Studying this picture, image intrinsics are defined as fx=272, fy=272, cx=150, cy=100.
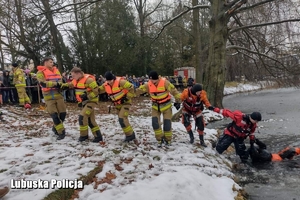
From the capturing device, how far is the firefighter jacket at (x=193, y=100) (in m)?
7.32

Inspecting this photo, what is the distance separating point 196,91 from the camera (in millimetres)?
7090

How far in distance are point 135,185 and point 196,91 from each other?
3.35 m

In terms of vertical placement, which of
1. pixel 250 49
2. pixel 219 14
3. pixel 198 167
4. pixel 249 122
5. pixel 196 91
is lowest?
pixel 198 167

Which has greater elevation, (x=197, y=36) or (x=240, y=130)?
(x=197, y=36)

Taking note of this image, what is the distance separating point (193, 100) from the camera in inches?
289

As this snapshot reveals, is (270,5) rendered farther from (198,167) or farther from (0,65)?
(0,65)

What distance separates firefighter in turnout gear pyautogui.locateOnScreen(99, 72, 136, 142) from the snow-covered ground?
0.48 m

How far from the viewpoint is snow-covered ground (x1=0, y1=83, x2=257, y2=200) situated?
4379mm

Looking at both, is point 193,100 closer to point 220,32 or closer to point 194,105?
point 194,105

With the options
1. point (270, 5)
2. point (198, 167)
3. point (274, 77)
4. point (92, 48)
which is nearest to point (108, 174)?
point (198, 167)

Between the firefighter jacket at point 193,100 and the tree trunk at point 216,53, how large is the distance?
700 cm

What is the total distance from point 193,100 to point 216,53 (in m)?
7.15

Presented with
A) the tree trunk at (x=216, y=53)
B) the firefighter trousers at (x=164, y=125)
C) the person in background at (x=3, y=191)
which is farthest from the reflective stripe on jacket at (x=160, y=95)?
the tree trunk at (x=216, y=53)

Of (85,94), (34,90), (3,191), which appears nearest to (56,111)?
(85,94)
